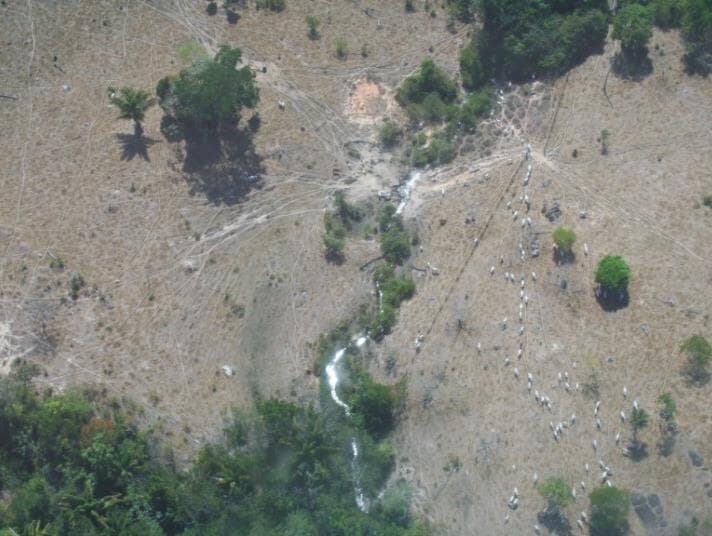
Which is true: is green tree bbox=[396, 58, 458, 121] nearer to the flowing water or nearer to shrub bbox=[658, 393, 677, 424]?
the flowing water

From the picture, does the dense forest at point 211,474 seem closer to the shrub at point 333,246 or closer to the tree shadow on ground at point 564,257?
the shrub at point 333,246

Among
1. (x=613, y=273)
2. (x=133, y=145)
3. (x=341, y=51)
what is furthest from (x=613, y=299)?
(x=133, y=145)

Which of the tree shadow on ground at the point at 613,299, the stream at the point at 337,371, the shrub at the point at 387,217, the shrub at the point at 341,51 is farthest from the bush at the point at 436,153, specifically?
the tree shadow on ground at the point at 613,299

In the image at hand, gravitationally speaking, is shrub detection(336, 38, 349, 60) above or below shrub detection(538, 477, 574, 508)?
above

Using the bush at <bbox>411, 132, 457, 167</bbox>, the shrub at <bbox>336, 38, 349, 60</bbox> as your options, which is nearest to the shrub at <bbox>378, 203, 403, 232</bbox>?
the bush at <bbox>411, 132, 457, 167</bbox>

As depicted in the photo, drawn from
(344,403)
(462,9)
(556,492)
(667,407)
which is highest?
(462,9)

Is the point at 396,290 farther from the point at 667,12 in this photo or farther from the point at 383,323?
the point at 667,12
